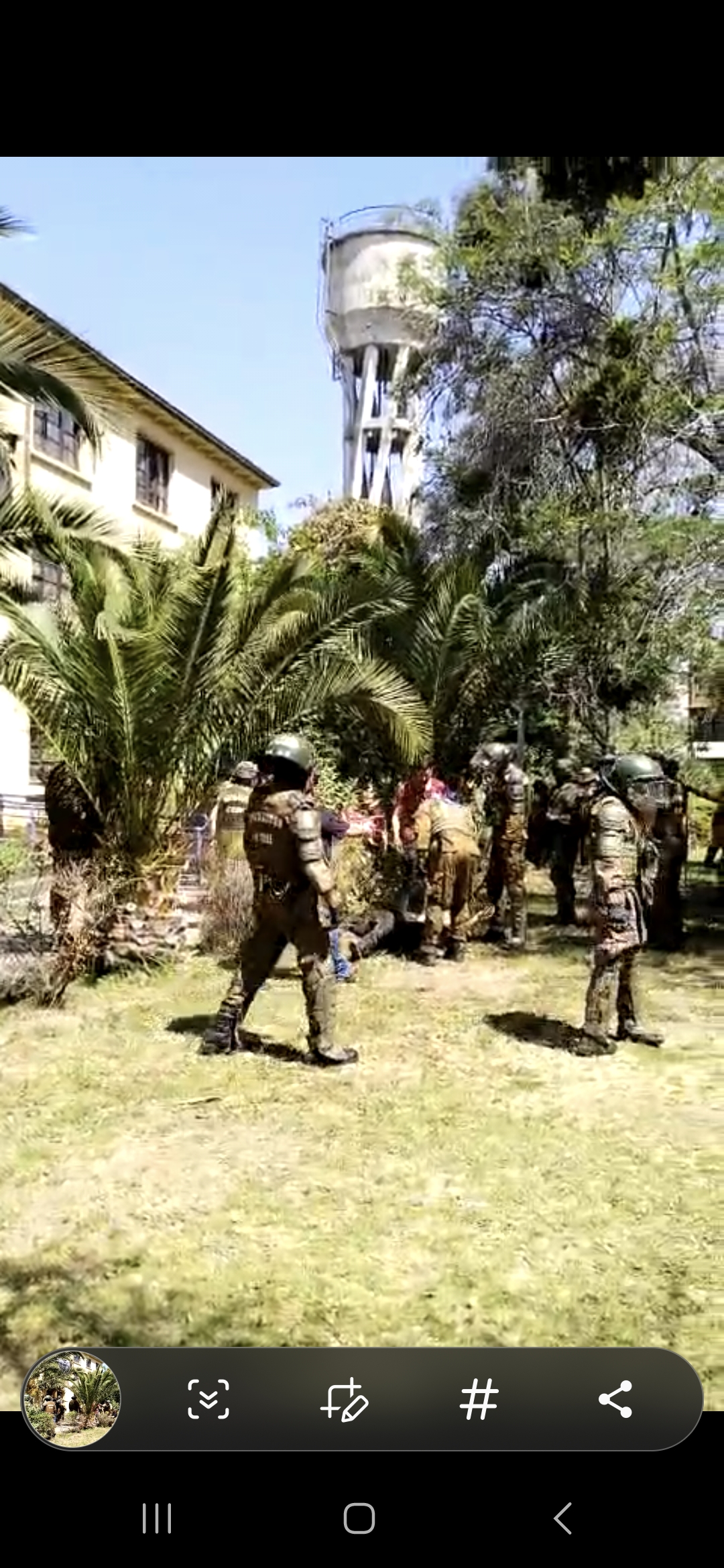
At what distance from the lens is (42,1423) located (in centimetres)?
159

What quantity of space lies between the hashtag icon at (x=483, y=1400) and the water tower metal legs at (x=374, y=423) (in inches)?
116

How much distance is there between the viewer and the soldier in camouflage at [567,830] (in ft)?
30.2

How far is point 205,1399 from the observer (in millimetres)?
1643

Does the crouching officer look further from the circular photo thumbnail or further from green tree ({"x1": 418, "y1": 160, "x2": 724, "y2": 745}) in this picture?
green tree ({"x1": 418, "y1": 160, "x2": 724, "y2": 745})

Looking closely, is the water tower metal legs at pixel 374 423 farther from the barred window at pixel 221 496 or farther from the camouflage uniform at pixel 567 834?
the camouflage uniform at pixel 567 834

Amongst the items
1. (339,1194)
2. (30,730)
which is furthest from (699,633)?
(339,1194)

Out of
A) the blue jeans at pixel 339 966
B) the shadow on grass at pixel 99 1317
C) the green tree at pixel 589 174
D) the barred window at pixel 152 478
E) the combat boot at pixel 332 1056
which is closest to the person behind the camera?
the green tree at pixel 589 174

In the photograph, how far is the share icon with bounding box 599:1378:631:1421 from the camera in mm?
1643

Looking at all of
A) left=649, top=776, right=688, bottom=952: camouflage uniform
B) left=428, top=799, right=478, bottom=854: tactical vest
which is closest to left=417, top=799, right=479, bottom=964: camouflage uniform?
left=428, top=799, right=478, bottom=854: tactical vest

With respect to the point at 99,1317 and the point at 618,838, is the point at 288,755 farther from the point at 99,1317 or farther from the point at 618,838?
the point at 99,1317

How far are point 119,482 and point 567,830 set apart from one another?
4968mm

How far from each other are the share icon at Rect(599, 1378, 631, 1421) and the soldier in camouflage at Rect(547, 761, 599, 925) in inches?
291
